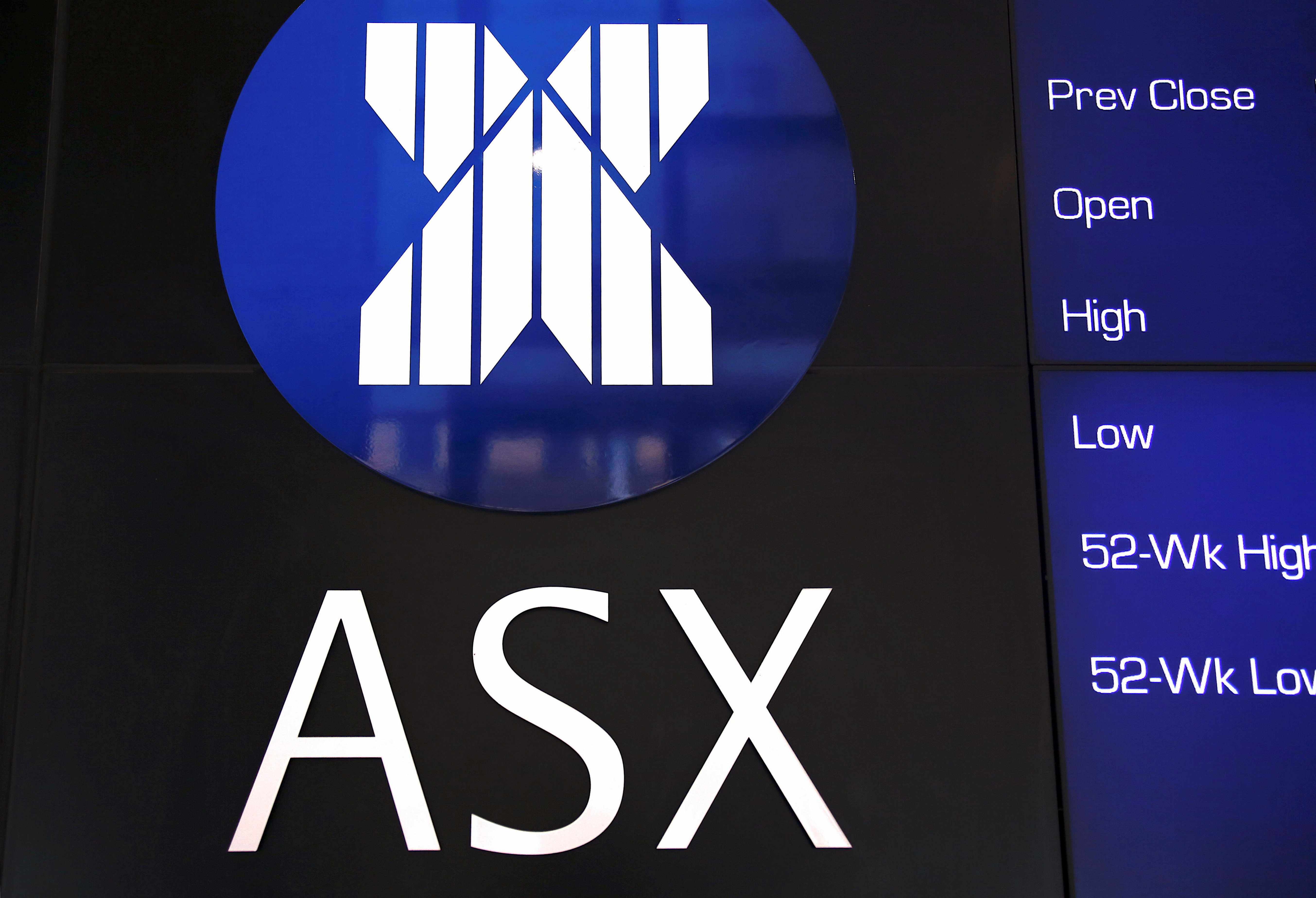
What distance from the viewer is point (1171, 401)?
1.93 metres

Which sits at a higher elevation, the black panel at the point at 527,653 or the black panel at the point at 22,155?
the black panel at the point at 22,155

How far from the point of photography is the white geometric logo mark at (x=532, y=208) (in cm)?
188

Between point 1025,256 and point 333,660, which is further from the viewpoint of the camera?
point 1025,256

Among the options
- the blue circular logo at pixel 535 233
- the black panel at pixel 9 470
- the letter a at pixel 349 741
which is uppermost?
the blue circular logo at pixel 535 233

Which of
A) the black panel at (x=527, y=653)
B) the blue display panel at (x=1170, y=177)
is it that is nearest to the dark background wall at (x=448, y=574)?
the black panel at (x=527, y=653)

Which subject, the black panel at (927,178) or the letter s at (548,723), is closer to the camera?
the letter s at (548,723)

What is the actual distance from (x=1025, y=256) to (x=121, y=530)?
198cm

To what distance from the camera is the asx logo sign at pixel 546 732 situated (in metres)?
1.76

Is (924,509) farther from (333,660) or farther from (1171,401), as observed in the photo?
(333,660)

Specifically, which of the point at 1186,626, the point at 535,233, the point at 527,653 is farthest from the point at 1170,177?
the point at 527,653

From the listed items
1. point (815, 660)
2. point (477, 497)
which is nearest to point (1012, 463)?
point (815, 660)

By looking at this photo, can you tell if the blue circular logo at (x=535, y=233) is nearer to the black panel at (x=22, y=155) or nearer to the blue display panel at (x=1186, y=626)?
the black panel at (x=22, y=155)

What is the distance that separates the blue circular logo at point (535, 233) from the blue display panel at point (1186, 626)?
686 mm

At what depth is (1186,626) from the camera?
186 centimetres
